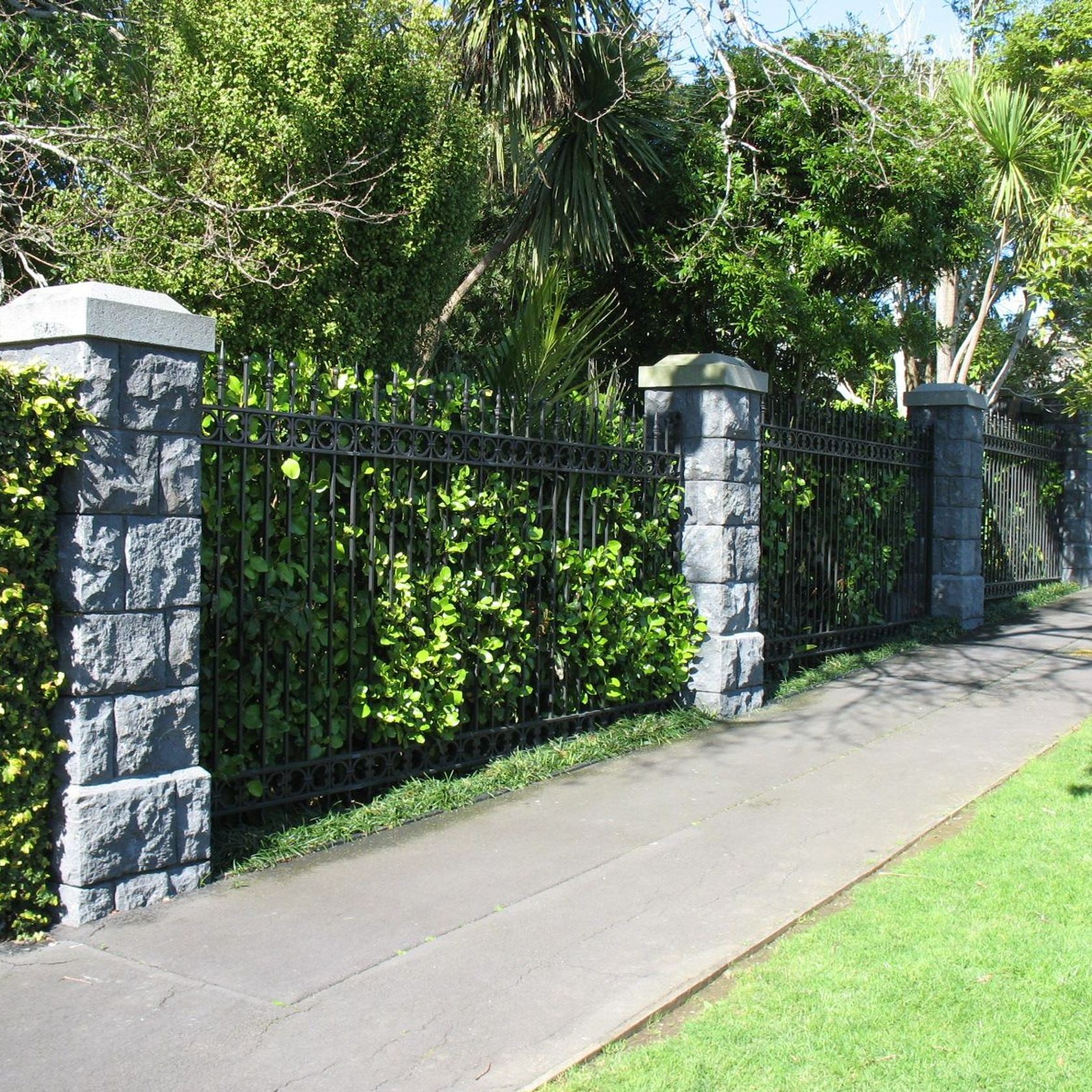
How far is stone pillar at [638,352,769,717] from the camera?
798 cm

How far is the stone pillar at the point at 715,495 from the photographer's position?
798 centimetres

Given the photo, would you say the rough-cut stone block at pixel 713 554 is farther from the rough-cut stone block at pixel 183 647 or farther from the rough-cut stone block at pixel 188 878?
the rough-cut stone block at pixel 188 878

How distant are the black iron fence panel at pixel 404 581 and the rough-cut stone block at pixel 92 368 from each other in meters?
0.55

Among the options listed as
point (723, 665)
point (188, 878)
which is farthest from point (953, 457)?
point (188, 878)

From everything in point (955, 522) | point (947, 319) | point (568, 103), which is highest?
point (568, 103)

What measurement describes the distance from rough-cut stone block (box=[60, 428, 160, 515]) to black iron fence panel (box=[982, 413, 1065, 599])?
1032cm

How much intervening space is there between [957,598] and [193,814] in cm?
926

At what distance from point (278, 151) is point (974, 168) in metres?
7.31

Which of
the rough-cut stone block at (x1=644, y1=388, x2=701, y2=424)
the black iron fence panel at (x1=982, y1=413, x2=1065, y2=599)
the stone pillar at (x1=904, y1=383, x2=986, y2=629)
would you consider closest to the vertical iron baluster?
the rough-cut stone block at (x1=644, y1=388, x2=701, y2=424)

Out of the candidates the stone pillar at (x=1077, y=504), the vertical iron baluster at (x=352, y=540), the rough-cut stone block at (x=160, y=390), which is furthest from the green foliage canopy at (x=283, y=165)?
the stone pillar at (x=1077, y=504)

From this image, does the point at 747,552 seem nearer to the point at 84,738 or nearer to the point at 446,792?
the point at 446,792

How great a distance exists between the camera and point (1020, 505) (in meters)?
14.7

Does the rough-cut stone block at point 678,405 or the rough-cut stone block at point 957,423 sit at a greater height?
the rough-cut stone block at point 957,423

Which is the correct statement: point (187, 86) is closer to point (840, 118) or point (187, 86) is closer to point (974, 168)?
point (840, 118)
